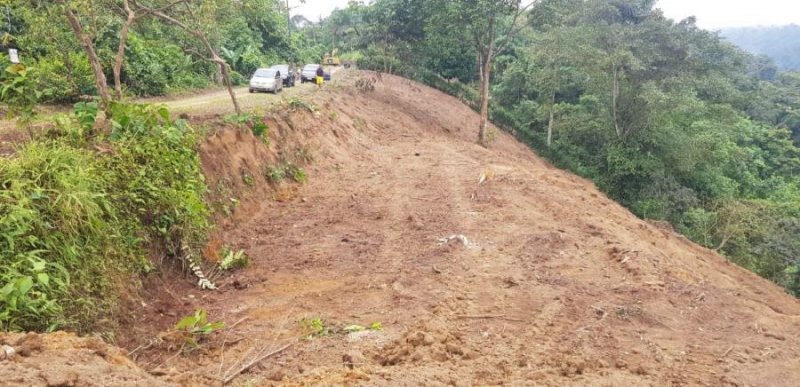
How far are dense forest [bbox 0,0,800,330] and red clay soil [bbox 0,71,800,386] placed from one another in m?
1.27

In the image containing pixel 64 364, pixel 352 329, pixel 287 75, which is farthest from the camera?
pixel 287 75

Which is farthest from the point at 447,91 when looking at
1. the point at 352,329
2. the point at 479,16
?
the point at 352,329

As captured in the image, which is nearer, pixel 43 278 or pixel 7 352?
pixel 7 352

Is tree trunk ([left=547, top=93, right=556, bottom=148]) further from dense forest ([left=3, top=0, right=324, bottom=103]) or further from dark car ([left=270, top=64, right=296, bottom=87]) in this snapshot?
dense forest ([left=3, top=0, right=324, bottom=103])

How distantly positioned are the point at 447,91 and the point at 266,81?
19.1 m

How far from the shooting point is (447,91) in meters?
37.9

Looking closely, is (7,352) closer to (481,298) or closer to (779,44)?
(481,298)

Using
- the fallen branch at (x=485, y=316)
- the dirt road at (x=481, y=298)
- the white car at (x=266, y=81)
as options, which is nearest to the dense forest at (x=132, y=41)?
the white car at (x=266, y=81)

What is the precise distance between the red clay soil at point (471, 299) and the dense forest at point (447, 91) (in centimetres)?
127

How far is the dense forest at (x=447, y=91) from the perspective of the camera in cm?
524

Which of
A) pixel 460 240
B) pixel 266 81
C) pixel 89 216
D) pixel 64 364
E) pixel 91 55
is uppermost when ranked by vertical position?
pixel 91 55

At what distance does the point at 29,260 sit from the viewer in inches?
168

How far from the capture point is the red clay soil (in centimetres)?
477

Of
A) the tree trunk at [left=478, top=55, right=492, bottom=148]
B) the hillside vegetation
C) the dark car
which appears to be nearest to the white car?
the dark car
